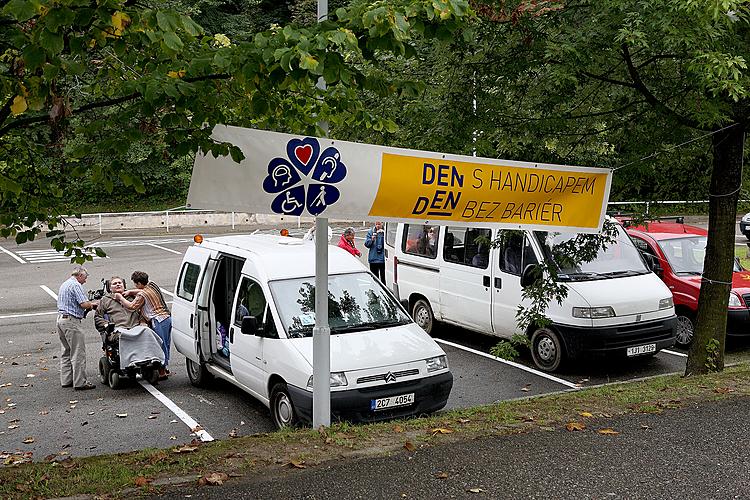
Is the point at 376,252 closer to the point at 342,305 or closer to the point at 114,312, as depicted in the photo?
the point at 114,312

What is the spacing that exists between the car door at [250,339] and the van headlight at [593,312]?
429 centimetres

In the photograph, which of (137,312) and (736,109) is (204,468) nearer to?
(137,312)

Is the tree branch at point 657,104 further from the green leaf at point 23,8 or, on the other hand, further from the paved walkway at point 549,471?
the green leaf at point 23,8

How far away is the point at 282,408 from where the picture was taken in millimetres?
8836

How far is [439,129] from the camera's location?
29.5ft

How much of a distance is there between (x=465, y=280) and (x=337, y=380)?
5425 mm

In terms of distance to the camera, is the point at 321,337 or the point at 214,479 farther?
the point at 321,337

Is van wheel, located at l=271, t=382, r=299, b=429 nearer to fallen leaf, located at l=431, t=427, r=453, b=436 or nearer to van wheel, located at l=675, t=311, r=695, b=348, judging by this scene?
fallen leaf, located at l=431, t=427, r=453, b=436

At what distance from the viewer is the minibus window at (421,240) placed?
14.3m

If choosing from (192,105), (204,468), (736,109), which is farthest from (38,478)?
(736,109)

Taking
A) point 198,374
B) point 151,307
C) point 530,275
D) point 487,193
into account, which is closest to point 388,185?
point 487,193

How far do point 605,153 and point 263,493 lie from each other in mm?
5627

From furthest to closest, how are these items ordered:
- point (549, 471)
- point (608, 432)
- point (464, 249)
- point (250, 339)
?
point (464, 249), point (250, 339), point (608, 432), point (549, 471)

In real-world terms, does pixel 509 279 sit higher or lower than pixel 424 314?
higher
